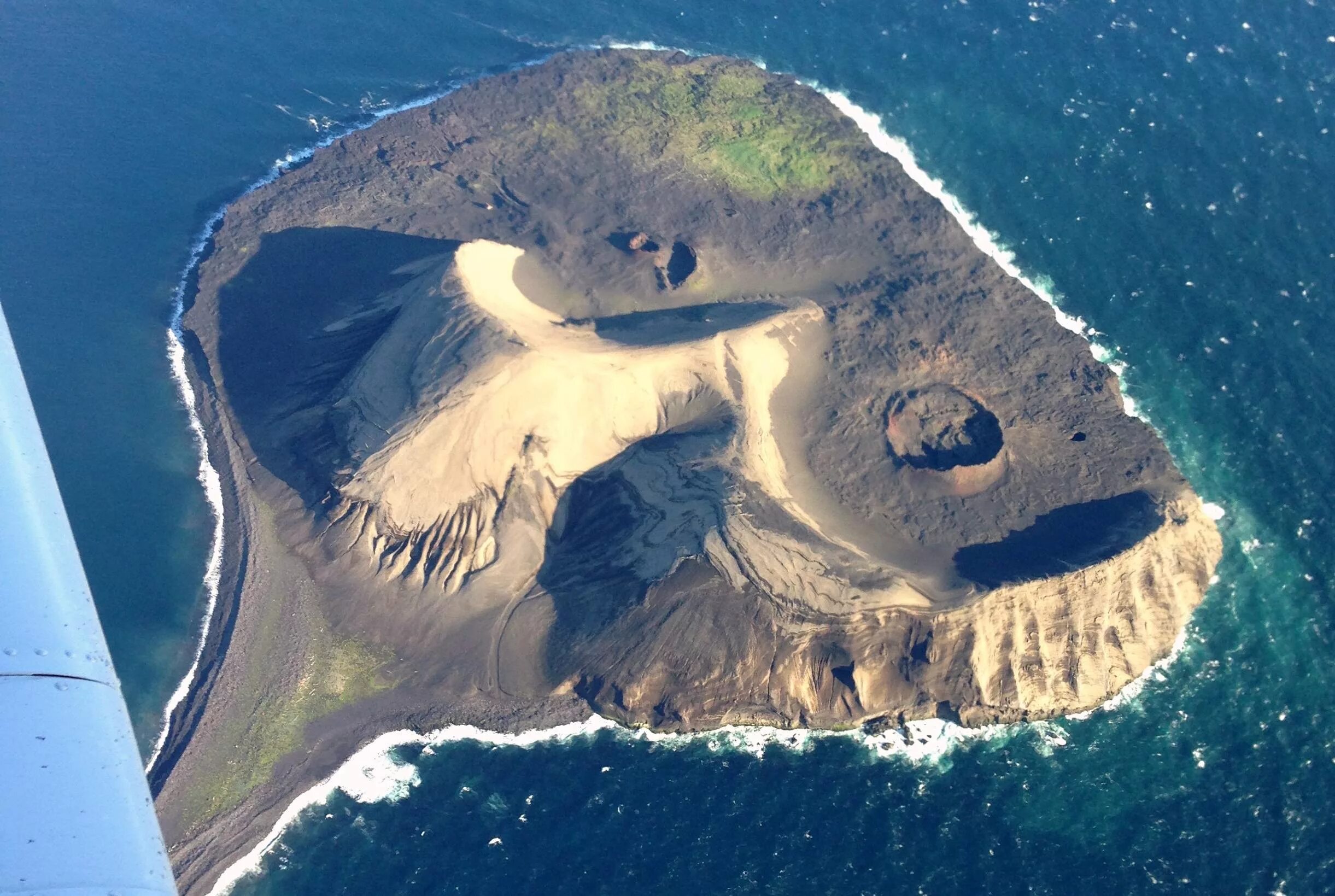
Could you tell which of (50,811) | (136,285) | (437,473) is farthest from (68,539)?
(136,285)

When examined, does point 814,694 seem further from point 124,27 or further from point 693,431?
point 124,27

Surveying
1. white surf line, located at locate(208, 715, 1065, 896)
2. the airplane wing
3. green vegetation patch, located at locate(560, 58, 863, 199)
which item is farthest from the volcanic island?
the airplane wing

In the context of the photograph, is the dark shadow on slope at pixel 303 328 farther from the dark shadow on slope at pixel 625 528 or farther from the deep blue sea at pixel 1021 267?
the dark shadow on slope at pixel 625 528

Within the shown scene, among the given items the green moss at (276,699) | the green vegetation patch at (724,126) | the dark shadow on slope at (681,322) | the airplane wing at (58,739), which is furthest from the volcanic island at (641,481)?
the airplane wing at (58,739)

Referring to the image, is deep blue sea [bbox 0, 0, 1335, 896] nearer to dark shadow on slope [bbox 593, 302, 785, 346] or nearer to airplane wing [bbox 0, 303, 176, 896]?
dark shadow on slope [bbox 593, 302, 785, 346]

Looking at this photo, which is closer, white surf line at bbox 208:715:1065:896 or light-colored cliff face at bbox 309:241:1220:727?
white surf line at bbox 208:715:1065:896

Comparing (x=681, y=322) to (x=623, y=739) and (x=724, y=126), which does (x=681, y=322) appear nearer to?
(x=724, y=126)

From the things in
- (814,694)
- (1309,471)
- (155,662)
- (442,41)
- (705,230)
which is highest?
(442,41)
